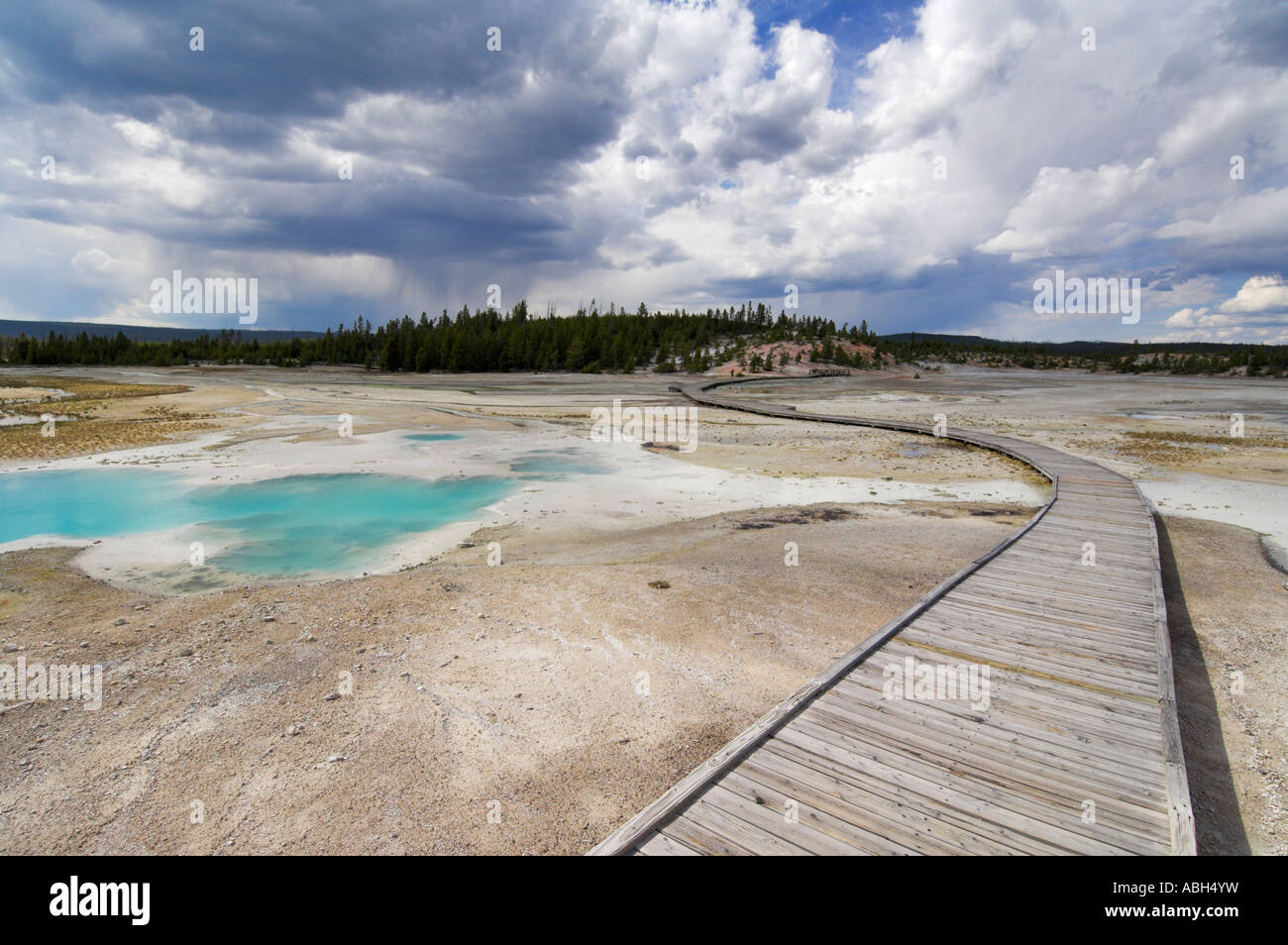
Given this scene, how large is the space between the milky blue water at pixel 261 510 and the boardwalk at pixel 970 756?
9.17 meters

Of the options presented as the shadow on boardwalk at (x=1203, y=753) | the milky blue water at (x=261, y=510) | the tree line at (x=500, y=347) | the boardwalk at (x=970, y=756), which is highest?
the tree line at (x=500, y=347)

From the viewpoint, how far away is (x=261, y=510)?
50.5 ft

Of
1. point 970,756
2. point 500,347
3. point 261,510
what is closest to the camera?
point 970,756

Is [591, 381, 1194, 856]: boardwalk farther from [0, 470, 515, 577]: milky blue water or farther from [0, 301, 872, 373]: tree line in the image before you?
[0, 301, 872, 373]: tree line

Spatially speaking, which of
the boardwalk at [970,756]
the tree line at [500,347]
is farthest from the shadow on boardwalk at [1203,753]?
the tree line at [500,347]

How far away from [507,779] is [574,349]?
98.3m

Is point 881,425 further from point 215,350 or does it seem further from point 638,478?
point 215,350

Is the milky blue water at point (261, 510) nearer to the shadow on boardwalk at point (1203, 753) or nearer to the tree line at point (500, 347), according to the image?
the shadow on boardwalk at point (1203, 753)

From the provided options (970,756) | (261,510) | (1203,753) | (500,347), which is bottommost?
(1203,753)

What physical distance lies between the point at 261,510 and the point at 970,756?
16.0 m

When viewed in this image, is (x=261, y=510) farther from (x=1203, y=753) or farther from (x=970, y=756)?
(x=1203, y=753)

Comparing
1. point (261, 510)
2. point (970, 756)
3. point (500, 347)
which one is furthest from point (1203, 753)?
point (500, 347)

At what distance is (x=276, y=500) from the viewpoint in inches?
645

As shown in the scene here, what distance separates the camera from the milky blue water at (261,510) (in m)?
12.5
